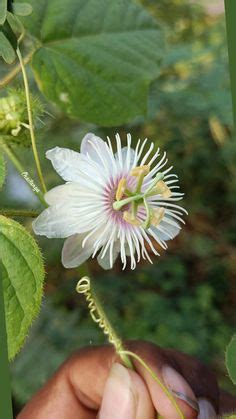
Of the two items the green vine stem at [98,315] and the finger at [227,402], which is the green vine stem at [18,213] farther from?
the finger at [227,402]

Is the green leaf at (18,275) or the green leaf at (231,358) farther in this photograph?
the green leaf at (231,358)

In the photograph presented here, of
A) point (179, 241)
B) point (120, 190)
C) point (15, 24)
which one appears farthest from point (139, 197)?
point (15, 24)

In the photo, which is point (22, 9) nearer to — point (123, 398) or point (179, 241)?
point (179, 241)

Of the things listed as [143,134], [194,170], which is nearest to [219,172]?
[194,170]

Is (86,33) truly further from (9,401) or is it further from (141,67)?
(9,401)

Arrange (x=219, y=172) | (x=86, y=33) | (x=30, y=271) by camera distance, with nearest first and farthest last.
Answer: (x=30, y=271), (x=86, y=33), (x=219, y=172)

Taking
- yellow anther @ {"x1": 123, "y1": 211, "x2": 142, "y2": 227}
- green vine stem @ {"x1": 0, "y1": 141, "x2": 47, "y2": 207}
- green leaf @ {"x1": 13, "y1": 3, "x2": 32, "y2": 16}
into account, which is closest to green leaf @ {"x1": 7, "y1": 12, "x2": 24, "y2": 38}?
green leaf @ {"x1": 13, "y1": 3, "x2": 32, "y2": 16}

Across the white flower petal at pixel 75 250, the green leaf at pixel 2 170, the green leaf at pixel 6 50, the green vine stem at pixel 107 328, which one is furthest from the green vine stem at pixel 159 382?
the green leaf at pixel 6 50
